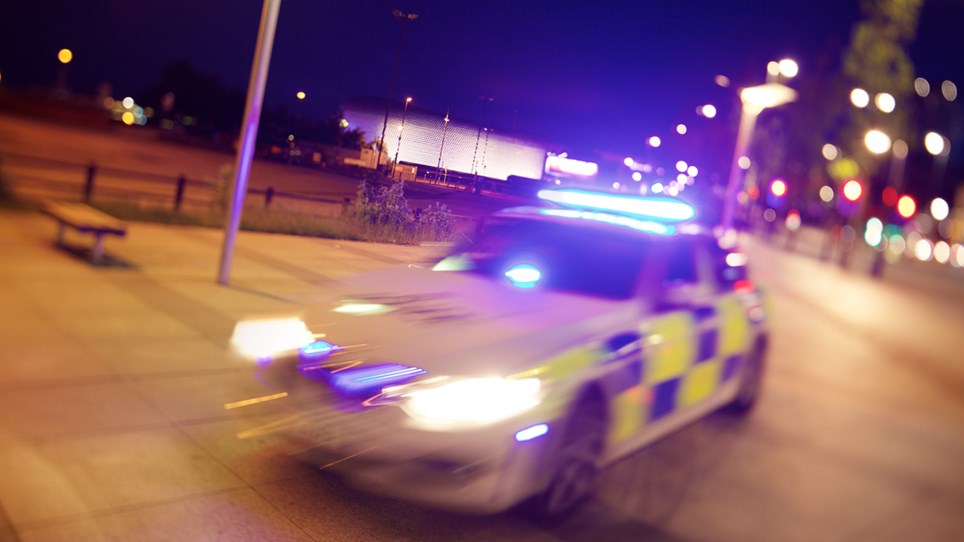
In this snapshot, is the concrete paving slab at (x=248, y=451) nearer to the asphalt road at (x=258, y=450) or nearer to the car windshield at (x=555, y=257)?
the asphalt road at (x=258, y=450)

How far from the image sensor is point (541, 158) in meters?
2.59

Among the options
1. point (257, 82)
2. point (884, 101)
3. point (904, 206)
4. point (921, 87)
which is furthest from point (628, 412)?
point (921, 87)

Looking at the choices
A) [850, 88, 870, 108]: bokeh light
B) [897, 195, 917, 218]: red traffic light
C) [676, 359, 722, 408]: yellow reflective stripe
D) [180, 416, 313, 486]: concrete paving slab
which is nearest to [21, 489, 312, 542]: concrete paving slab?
[180, 416, 313, 486]: concrete paving slab

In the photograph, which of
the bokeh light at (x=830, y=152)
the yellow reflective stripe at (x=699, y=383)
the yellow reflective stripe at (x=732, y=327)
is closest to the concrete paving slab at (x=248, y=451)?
the yellow reflective stripe at (x=699, y=383)

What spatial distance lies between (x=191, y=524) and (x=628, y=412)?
2149 mm

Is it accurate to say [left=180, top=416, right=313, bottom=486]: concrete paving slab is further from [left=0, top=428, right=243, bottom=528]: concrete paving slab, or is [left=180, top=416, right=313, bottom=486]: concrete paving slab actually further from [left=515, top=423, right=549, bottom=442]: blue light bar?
[left=515, top=423, right=549, bottom=442]: blue light bar

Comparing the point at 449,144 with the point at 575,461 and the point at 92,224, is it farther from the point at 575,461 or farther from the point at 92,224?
the point at 92,224

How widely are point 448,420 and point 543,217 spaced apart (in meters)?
0.87

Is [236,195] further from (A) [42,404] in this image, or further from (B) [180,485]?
(B) [180,485]

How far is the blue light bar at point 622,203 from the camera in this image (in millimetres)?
2818

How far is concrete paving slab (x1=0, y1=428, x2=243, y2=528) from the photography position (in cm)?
340

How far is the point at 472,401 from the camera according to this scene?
3.22 metres

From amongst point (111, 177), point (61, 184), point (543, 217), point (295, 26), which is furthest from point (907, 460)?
point (111, 177)

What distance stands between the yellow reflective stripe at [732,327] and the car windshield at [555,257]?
4.86ft
